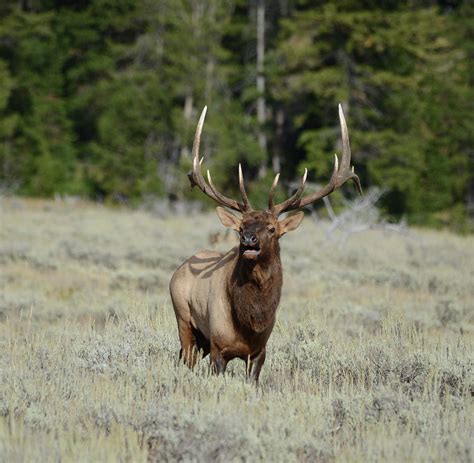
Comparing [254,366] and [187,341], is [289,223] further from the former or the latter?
[187,341]

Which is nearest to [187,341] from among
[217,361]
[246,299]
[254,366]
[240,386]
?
[217,361]

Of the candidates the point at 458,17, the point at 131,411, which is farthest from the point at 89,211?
the point at 131,411

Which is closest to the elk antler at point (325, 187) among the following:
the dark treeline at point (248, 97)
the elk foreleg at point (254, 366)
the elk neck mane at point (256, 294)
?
the elk neck mane at point (256, 294)

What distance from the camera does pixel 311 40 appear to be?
29.1 meters

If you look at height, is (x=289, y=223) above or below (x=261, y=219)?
below

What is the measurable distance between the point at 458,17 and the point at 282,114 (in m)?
8.30

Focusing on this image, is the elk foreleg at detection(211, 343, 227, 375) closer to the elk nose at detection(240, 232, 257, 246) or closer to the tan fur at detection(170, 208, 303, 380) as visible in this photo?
the tan fur at detection(170, 208, 303, 380)

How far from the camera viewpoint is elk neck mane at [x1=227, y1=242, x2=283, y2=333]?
20.3 ft

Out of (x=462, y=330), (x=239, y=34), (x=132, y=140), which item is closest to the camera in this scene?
(x=462, y=330)

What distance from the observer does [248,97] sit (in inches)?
1268

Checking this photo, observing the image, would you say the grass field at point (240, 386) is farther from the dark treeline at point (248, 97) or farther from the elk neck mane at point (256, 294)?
the dark treeline at point (248, 97)

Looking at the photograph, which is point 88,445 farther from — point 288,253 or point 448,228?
point 448,228

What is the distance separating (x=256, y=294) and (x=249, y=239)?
0.53 meters

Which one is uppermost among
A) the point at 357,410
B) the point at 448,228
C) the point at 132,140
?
the point at 357,410
